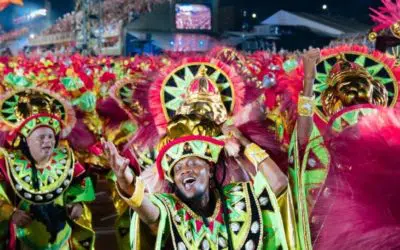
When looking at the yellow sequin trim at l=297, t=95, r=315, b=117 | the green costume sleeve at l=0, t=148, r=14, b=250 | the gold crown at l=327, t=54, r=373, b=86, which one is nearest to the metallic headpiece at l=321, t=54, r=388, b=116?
the gold crown at l=327, t=54, r=373, b=86

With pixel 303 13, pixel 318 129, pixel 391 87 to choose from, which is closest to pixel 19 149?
pixel 318 129

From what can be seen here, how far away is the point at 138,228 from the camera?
2.66 metres

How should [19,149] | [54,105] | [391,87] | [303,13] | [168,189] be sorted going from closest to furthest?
[168,189] < [391,87] < [19,149] < [54,105] < [303,13]

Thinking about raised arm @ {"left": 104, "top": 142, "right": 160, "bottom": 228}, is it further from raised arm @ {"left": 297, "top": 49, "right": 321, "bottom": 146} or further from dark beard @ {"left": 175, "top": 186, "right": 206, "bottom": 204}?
raised arm @ {"left": 297, "top": 49, "right": 321, "bottom": 146}

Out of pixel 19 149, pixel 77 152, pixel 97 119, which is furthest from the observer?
pixel 97 119

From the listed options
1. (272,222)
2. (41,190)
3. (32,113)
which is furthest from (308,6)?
(272,222)

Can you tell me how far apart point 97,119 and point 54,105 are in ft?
10.4

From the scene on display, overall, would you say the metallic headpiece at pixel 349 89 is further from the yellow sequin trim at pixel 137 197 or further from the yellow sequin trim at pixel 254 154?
the yellow sequin trim at pixel 137 197

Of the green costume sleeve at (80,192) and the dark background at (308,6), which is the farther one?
the dark background at (308,6)

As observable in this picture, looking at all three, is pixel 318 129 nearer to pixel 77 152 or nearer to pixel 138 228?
pixel 138 228

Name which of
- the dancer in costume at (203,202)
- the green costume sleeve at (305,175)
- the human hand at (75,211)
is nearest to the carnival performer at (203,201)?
the dancer in costume at (203,202)

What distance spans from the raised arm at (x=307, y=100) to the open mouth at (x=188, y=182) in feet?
2.53

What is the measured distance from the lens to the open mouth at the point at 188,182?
265 cm

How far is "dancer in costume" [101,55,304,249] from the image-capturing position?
2.62 meters
